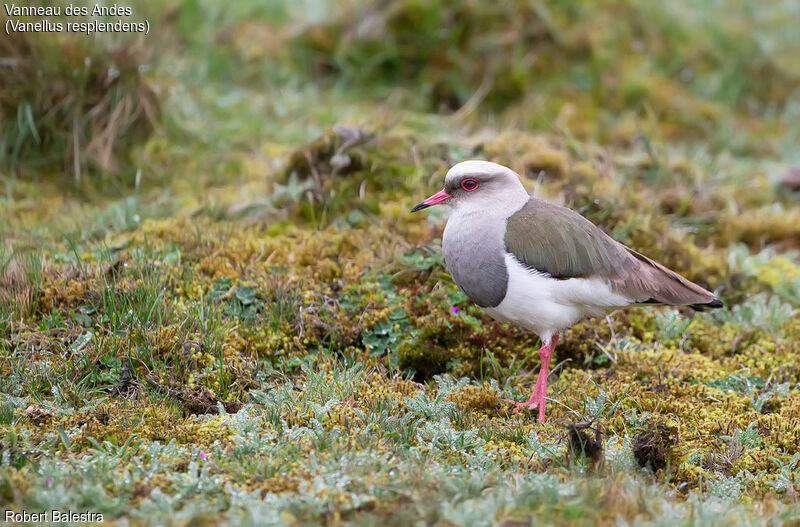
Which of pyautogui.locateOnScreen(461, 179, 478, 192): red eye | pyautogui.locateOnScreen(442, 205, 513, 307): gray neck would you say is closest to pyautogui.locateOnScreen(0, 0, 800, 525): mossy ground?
pyautogui.locateOnScreen(442, 205, 513, 307): gray neck

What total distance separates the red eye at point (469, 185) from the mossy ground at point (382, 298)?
0.81 m

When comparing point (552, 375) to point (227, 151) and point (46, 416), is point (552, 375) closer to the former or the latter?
point (46, 416)

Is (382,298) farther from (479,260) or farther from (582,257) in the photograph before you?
(582,257)

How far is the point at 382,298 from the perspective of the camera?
5586 mm

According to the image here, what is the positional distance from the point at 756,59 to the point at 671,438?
697 cm

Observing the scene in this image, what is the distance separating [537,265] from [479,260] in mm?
305

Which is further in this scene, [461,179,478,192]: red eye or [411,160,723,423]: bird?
[461,179,478,192]: red eye

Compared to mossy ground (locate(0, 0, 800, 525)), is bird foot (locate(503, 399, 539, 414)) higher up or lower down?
lower down

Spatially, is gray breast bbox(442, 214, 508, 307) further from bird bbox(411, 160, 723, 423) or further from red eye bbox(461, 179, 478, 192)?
red eye bbox(461, 179, 478, 192)

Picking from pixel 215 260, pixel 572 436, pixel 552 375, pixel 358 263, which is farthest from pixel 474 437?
pixel 215 260

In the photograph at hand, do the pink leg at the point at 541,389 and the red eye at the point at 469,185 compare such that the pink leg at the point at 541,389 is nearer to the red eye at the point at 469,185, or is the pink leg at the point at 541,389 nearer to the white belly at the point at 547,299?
the white belly at the point at 547,299

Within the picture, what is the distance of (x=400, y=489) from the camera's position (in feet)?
12.3

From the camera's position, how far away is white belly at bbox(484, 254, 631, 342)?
15.5 ft

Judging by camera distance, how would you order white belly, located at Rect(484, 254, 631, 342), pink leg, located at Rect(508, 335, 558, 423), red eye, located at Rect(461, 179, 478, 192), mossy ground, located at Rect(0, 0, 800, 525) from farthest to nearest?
red eye, located at Rect(461, 179, 478, 192)
pink leg, located at Rect(508, 335, 558, 423)
white belly, located at Rect(484, 254, 631, 342)
mossy ground, located at Rect(0, 0, 800, 525)
